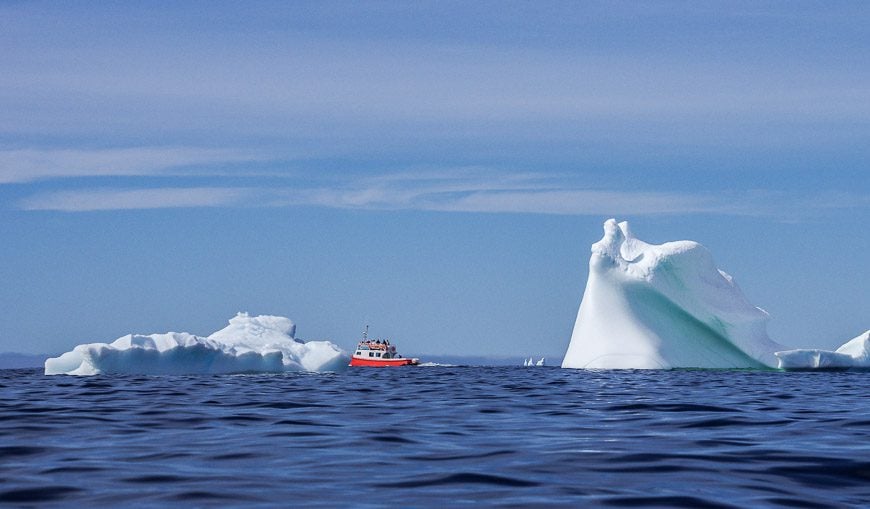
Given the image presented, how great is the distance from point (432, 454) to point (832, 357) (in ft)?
107

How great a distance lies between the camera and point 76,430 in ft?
31.9

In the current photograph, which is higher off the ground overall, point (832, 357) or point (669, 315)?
point (669, 315)

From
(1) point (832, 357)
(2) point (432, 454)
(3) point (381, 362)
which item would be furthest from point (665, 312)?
(2) point (432, 454)

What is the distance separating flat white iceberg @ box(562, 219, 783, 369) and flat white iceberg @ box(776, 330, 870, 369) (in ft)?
3.52

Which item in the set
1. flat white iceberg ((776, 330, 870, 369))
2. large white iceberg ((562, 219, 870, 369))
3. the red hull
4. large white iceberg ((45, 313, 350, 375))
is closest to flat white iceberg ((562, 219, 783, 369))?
large white iceberg ((562, 219, 870, 369))

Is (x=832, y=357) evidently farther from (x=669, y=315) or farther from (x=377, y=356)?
(x=377, y=356)

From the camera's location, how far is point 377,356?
191 ft

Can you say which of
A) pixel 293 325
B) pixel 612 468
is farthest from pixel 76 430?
pixel 293 325

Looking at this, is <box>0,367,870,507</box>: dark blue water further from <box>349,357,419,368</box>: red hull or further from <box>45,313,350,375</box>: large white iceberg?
<box>349,357,419,368</box>: red hull

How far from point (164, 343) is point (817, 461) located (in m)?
23.8

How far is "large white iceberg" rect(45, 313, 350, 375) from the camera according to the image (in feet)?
90.8

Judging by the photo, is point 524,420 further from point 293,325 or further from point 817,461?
point 293,325

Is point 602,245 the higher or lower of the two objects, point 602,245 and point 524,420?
the higher

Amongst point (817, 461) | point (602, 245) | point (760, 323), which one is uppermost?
point (602, 245)
